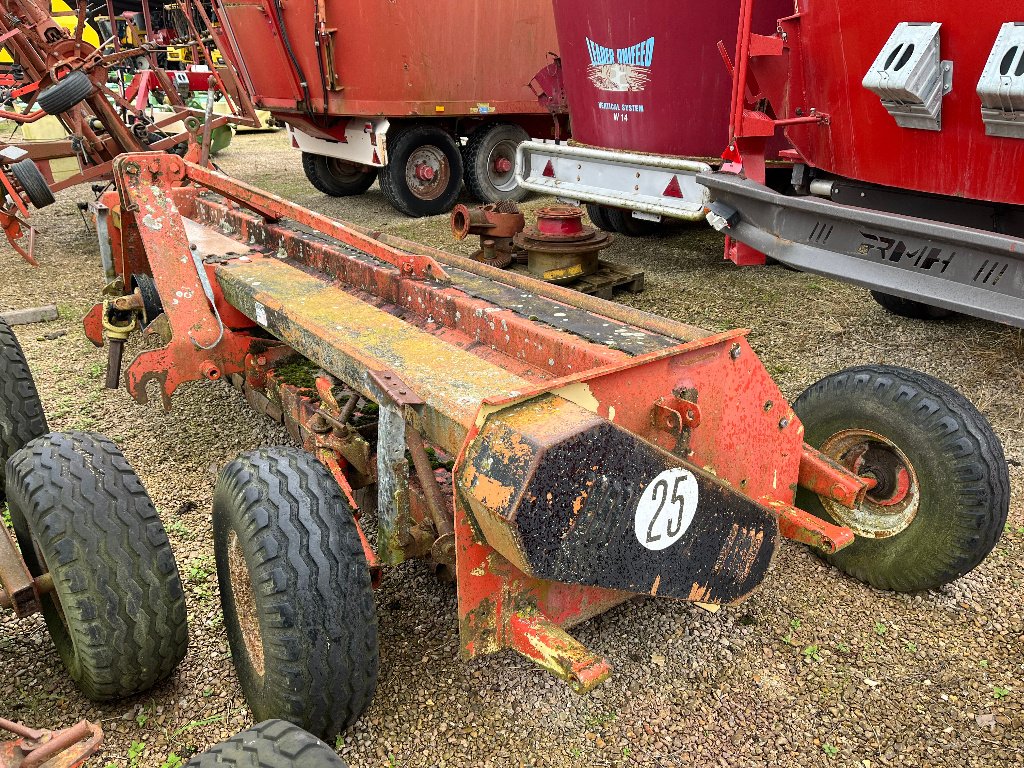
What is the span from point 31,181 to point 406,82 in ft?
10.8

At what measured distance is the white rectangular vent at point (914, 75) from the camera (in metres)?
2.77

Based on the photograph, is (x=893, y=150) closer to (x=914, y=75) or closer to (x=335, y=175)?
(x=914, y=75)

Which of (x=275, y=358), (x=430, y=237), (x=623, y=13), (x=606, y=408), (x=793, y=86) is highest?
(x=623, y=13)

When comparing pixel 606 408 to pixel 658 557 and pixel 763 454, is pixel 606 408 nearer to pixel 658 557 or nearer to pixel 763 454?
pixel 658 557

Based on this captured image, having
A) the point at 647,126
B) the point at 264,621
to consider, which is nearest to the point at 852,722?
the point at 264,621

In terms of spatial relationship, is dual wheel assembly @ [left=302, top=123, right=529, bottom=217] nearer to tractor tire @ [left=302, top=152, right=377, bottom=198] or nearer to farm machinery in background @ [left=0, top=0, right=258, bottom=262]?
tractor tire @ [left=302, top=152, right=377, bottom=198]

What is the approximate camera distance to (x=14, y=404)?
9.94 ft

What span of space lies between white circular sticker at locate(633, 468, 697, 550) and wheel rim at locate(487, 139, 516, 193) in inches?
298

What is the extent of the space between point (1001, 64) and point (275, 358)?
9.03 feet

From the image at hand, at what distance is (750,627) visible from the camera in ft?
7.93

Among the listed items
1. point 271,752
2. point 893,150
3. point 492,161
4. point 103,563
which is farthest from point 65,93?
point 271,752

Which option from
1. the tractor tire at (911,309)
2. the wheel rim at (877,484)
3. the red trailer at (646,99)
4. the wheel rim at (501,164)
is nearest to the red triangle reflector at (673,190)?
the red trailer at (646,99)

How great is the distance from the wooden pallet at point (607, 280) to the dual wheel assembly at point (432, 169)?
263 cm

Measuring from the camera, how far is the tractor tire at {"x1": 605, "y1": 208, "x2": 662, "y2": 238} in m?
6.96
